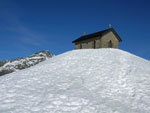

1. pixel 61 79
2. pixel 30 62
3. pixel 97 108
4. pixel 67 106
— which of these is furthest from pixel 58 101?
pixel 30 62

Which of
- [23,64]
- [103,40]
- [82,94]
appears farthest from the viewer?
[23,64]

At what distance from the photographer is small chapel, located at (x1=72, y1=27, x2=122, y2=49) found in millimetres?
27516

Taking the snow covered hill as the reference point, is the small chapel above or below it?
above

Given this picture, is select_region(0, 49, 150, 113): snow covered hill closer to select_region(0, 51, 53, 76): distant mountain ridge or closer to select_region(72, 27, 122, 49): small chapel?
select_region(72, 27, 122, 49): small chapel

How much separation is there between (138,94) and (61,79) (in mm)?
4334

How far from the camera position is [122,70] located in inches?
419

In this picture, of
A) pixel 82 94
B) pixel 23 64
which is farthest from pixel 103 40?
pixel 82 94

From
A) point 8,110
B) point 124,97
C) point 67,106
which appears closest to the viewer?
point 8,110

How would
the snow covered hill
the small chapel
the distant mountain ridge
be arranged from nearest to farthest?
the snow covered hill → the small chapel → the distant mountain ridge

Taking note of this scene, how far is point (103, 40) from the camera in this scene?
1089 inches

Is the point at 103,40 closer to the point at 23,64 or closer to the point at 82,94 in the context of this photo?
the point at 23,64

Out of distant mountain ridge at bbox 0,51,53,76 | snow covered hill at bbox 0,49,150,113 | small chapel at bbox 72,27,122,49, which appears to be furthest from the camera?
distant mountain ridge at bbox 0,51,53,76

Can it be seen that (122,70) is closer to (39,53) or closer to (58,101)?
(58,101)

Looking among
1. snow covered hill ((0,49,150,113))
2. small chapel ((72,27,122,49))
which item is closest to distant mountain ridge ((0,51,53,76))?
small chapel ((72,27,122,49))
